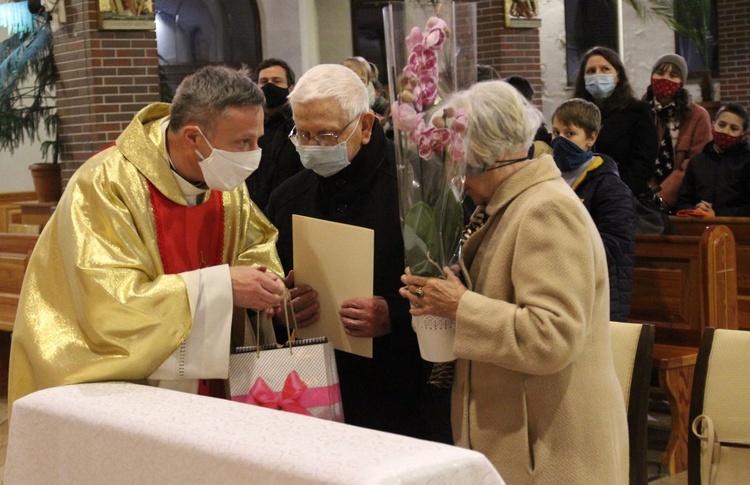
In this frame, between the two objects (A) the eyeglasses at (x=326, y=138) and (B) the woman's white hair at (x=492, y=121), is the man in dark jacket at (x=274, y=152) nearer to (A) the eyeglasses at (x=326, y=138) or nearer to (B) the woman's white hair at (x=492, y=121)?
(A) the eyeglasses at (x=326, y=138)

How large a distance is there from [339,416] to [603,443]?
0.59 meters

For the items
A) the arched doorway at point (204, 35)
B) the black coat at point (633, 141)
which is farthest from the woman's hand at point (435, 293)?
the arched doorway at point (204, 35)

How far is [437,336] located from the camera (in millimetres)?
2238

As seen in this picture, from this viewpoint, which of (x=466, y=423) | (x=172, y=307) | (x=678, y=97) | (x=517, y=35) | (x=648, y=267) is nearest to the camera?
(x=172, y=307)

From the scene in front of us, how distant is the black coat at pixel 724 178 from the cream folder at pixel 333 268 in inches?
155

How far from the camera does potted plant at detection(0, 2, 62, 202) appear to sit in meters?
8.12

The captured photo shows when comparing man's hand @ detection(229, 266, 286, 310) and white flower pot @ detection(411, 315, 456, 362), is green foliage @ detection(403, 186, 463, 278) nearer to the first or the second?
white flower pot @ detection(411, 315, 456, 362)

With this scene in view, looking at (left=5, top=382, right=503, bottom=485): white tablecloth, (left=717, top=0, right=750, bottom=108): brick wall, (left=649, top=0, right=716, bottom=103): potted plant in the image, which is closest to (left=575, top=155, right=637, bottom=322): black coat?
(left=5, top=382, right=503, bottom=485): white tablecloth

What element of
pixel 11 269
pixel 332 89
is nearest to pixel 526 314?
pixel 332 89

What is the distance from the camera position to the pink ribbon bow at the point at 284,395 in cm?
220

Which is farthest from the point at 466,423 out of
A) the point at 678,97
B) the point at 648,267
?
the point at 678,97

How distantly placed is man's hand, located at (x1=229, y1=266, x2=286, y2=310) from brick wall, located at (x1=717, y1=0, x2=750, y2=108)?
481 inches

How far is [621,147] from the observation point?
5.06 meters

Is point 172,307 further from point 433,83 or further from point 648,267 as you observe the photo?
point 648,267
